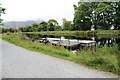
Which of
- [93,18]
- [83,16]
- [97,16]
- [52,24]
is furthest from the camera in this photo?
[52,24]

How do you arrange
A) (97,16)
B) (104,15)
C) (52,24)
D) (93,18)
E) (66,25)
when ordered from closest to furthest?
(104,15) < (97,16) < (93,18) < (66,25) < (52,24)

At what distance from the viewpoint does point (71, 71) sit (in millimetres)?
3180

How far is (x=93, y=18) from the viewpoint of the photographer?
26.3 meters

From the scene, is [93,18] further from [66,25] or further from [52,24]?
[52,24]

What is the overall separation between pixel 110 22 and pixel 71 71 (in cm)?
2393

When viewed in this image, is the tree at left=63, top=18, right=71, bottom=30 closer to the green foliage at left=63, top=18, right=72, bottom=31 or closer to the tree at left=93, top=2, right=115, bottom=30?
the green foliage at left=63, top=18, right=72, bottom=31

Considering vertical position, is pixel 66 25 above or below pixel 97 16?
below

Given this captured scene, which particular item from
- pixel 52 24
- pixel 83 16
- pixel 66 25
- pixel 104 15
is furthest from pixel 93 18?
pixel 52 24

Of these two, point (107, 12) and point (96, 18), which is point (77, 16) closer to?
point (96, 18)

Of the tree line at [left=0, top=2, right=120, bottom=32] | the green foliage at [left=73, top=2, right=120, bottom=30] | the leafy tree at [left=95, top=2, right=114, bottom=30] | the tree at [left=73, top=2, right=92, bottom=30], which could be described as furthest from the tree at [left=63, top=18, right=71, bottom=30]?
the leafy tree at [left=95, top=2, right=114, bottom=30]

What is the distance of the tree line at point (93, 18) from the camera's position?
2189cm

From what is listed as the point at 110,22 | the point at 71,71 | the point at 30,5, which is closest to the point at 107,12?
the point at 110,22

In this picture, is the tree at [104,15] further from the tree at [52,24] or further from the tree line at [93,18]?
the tree at [52,24]

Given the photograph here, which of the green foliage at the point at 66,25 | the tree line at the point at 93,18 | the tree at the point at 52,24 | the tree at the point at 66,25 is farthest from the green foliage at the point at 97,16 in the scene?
the tree at the point at 52,24
